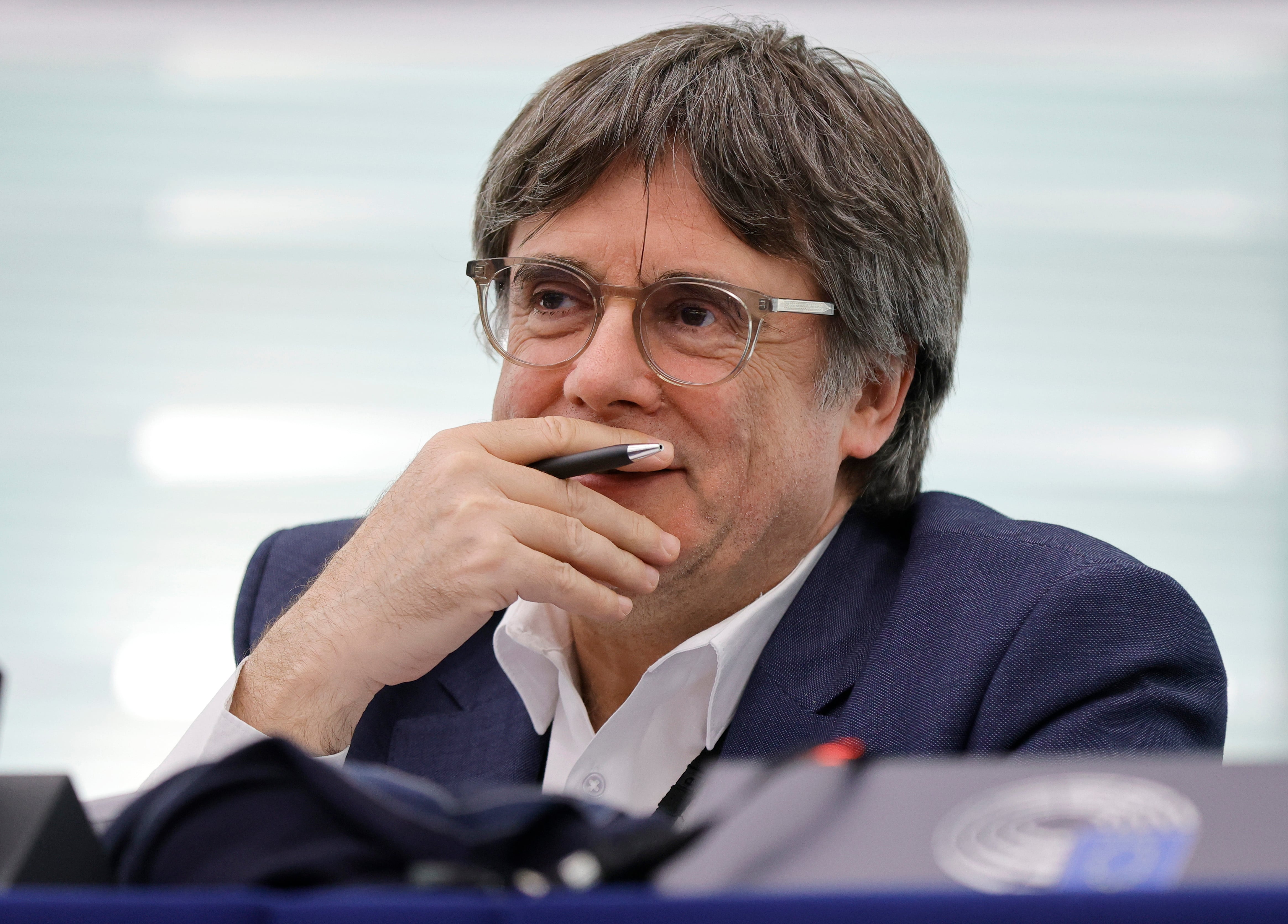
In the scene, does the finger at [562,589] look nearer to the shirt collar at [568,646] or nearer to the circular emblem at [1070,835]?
the shirt collar at [568,646]

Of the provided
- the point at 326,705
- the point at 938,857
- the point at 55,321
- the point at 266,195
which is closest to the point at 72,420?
the point at 55,321

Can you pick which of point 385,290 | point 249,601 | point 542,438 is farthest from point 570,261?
point 385,290

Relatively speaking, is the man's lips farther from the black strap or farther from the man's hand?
the black strap

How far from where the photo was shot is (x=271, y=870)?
60 cm

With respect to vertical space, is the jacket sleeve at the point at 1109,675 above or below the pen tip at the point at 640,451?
below

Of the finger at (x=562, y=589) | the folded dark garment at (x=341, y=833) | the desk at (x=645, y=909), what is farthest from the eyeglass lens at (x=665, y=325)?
the desk at (x=645, y=909)

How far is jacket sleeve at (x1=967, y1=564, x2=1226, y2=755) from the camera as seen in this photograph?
129cm

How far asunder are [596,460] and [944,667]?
1.68 ft

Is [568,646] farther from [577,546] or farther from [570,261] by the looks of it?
[570,261]

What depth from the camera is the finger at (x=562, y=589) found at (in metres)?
1.37

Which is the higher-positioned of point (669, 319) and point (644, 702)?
point (669, 319)

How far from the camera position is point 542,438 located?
1.45 metres

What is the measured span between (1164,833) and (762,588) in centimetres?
114

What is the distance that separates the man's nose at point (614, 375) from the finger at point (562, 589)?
248 mm
